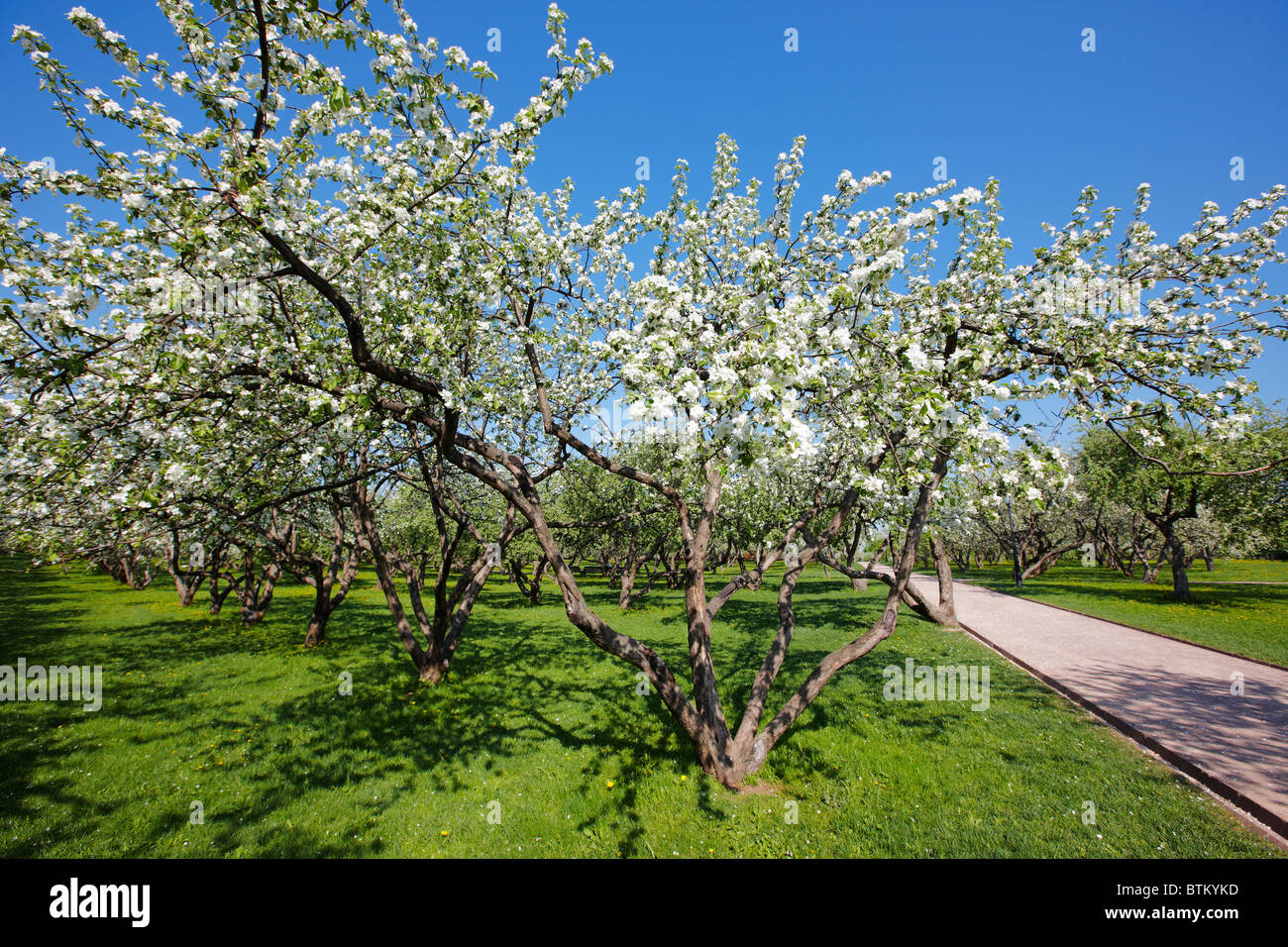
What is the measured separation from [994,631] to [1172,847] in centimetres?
1325

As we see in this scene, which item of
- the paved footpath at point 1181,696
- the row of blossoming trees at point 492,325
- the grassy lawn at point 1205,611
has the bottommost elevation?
the grassy lawn at point 1205,611

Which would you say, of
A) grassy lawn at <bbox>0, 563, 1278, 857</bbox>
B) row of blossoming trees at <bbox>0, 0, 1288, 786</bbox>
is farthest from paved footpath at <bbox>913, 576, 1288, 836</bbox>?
row of blossoming trees at <bbox>0, 0, 1288, 786</bbox>

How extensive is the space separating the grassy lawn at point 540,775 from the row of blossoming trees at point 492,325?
1.33m

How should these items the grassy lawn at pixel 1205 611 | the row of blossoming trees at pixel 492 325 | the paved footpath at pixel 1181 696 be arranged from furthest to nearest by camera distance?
the grassy lawn at pixel 1205 611 → the paved footpath at pixel 1181 696 → the row of blossoming trees at pixel 492 325

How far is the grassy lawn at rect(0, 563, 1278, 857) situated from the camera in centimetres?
526

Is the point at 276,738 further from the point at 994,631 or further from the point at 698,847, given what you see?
the point at 994,631

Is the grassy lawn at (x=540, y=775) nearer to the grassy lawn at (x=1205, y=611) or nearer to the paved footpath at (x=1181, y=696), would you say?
the paved footpath at (x=1181, y=696)

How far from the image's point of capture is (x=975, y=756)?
695 centimetres

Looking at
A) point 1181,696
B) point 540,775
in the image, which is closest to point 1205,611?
point 1181,696

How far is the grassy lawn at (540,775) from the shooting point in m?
5.26

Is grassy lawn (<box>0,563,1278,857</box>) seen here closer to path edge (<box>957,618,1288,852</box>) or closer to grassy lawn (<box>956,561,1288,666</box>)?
path edge (<box>957,618,1288,852</box>)

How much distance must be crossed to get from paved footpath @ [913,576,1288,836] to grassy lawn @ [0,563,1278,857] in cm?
53

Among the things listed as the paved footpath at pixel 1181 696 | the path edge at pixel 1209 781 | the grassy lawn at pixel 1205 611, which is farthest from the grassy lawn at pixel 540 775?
the grassy lawn at pixel 1205 611

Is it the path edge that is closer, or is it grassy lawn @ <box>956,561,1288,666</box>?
the path edge
